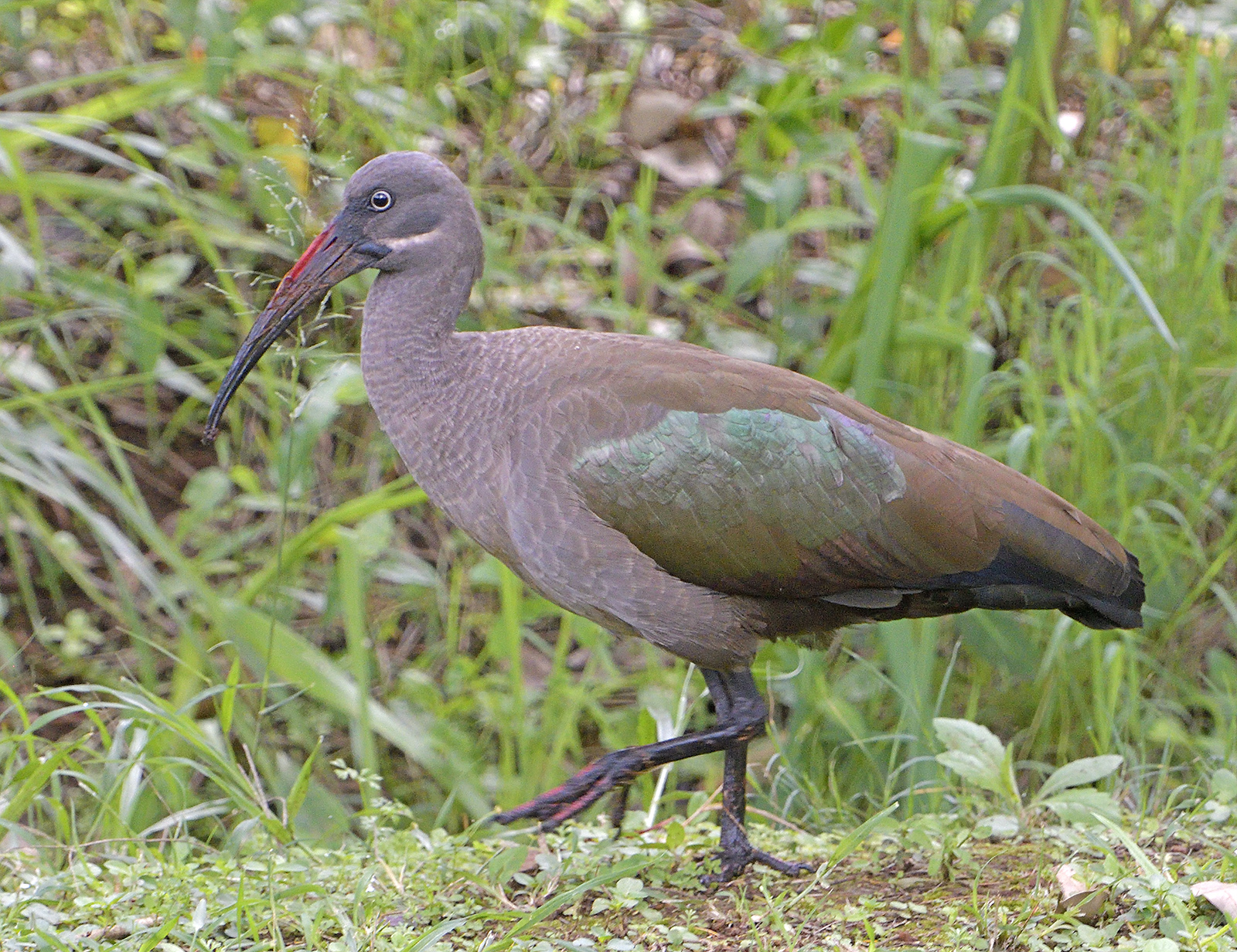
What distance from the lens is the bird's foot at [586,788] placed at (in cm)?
277

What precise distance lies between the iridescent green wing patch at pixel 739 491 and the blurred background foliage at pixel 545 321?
0.60 meters

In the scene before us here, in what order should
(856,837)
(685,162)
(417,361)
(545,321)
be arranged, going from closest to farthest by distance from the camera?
(856,837) < (417,361) < (545,321) < (685,162)

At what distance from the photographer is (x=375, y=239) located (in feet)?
9.91

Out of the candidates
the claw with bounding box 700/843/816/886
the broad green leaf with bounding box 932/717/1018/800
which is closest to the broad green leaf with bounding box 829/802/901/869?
the claw with bounding box 700/843/816/886

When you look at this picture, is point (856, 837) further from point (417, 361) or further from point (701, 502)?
point (417, 361)

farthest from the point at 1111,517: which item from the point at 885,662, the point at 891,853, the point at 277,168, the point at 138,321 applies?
the point at 138,321

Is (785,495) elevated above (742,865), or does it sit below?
above

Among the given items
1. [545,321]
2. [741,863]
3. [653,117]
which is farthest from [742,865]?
[653,117]

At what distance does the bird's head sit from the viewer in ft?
9.88

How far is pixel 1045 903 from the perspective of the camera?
8.43ft

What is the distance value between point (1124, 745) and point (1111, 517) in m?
0.95

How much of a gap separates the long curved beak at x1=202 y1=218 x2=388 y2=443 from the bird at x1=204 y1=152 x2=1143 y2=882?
0.06 ft

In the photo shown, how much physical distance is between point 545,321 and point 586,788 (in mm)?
2925

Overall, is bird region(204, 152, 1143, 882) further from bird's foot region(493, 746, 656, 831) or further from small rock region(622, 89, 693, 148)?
small rock region(622, 89, 693, 148)
